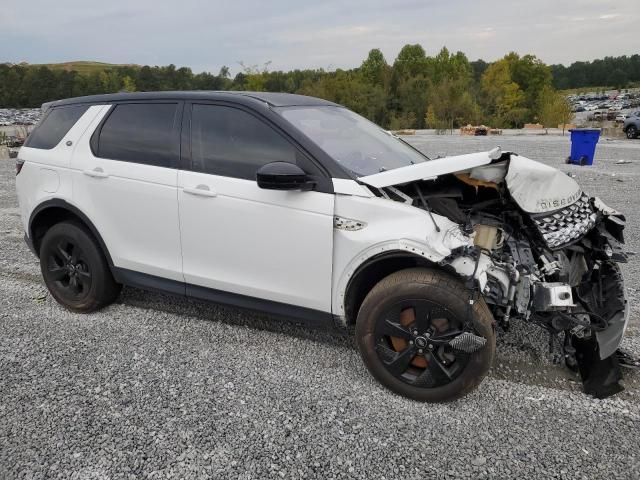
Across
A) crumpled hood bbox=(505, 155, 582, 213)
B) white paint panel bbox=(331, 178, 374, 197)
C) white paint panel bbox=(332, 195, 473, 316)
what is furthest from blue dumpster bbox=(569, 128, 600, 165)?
white paint panel bbox=(331, 178, 374, 197)

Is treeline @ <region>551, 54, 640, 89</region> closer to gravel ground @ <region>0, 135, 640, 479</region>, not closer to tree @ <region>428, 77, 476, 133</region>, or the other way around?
tree @ <region>428, 77, 476, 133</region>

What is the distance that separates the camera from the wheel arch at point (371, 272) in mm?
2836

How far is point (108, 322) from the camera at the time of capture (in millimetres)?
3973

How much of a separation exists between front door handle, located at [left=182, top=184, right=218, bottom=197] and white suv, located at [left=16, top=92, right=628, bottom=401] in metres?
0.01

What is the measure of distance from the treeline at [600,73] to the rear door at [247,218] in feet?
502

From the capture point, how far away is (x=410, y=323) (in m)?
2.82

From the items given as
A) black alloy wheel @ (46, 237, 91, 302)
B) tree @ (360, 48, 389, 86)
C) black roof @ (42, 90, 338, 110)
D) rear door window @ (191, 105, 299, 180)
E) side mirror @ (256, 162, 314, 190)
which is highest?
tree @ (360, 48, 389, 86)

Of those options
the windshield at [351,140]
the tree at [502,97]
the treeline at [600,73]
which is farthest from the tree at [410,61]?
the treeline at [600,73]

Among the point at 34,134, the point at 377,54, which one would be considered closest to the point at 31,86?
the point at 377,54

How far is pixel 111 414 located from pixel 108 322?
134 centimetres

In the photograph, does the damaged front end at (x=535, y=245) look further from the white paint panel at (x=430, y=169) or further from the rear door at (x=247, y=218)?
the rear door at (x=247, y=218)

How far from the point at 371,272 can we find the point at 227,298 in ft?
3.51

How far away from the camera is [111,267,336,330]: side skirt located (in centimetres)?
315

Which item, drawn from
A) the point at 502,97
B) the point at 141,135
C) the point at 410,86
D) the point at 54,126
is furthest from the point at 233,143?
the point at 502,97
